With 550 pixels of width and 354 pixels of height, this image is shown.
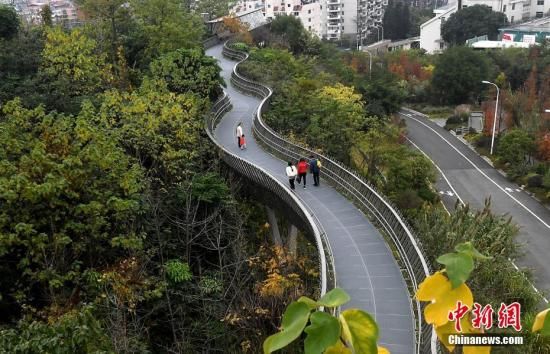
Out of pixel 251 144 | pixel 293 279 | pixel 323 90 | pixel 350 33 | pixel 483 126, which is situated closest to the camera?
pixel 293 279

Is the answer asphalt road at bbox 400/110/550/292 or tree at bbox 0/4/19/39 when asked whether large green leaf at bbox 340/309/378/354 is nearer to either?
asphalt road at bbox 400/110/550/292

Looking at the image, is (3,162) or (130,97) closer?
(3,162)

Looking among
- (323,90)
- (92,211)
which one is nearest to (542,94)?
(323,90)

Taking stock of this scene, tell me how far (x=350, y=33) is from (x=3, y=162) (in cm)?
10440

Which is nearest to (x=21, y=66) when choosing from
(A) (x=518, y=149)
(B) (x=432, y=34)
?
(A) (x=518, y=149)

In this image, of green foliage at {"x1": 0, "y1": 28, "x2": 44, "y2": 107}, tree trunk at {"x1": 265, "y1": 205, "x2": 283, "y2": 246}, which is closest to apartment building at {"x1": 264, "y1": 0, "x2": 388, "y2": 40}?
green foliage at {"x1": 0, "y1": 28, "x2": 44, "y2": 107}

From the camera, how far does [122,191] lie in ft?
50.0

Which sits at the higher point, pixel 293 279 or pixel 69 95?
pixel 69 95

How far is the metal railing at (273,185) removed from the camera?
13.0 metres

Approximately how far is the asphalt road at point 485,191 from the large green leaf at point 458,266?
69.7ft

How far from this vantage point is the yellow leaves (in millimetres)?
1585

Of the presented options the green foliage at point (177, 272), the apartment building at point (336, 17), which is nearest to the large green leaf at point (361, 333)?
the green foliage at point (177, 272)

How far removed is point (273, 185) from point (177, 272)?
4.64m

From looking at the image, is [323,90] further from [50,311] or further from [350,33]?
[350,33]
